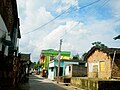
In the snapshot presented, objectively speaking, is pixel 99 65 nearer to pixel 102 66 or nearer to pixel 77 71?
pixel 102 66

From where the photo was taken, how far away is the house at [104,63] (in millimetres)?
28302

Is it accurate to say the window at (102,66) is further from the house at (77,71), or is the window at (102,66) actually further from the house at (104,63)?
the house at (77,71)

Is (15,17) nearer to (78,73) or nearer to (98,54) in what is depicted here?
(98,54)

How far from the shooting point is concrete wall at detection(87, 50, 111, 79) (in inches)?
1148

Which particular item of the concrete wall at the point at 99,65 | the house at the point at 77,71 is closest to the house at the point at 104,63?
the concrete wall at the point at 99,65

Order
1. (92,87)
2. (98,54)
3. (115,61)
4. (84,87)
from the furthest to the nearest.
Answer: (98,54) → (115,61) → (84,87) → (92,87)

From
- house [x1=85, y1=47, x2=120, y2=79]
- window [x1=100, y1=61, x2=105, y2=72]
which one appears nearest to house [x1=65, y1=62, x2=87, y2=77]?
house [x1=85, y1=47, x2=120, y2=79]

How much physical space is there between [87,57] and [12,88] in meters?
23.6

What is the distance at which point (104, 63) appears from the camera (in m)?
30.3

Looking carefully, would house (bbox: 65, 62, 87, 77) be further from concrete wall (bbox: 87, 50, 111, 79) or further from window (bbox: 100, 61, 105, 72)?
window (bbox: 100, 61, 105, 72)

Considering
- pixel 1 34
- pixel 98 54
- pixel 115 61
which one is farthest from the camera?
pixel 98 54

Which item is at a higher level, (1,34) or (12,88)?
(1,34)

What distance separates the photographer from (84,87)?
26594 millimetres

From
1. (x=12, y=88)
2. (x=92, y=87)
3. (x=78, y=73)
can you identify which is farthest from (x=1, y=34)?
(x=78, y=73)
